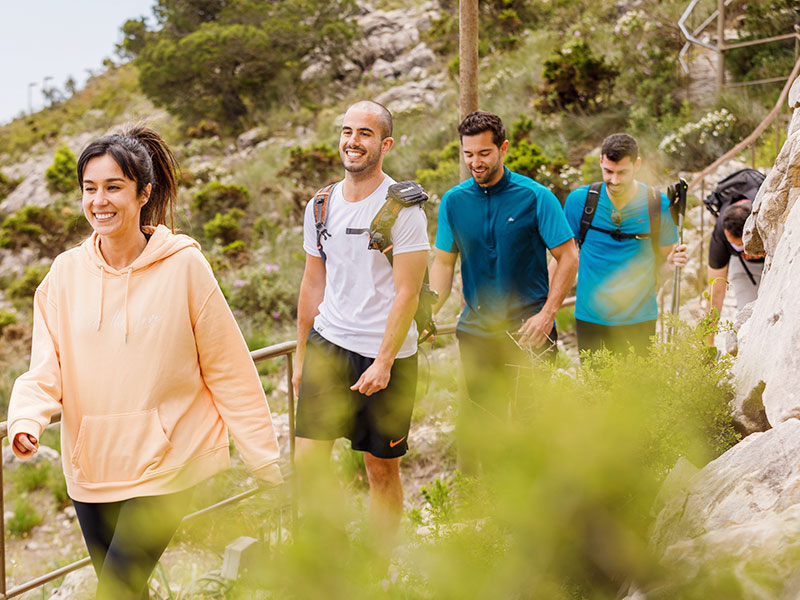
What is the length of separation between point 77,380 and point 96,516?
413 millimetres

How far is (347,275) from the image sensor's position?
289 cm

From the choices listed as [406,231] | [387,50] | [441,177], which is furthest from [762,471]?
[387,50]

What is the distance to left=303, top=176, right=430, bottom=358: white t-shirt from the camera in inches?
112

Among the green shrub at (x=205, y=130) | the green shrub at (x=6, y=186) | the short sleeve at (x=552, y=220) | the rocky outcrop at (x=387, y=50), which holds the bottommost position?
the short sleeve at (x=552, y=220)

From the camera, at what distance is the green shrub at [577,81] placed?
11062 millimetres

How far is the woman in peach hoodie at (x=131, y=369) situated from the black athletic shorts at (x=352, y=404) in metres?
0.71

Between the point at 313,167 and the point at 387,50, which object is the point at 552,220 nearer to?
the point at 313,167

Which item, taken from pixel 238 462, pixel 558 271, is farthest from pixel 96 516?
pixel 238 462

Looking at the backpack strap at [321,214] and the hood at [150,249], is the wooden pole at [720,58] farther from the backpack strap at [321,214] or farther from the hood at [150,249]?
the hood at [150,249]

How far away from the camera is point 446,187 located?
427 inches

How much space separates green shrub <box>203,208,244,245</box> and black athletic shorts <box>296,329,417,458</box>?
10431 mm

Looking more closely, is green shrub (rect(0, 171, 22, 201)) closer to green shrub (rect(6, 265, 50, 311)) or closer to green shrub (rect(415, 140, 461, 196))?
green shrub (rect(6, 265, 50, 311))

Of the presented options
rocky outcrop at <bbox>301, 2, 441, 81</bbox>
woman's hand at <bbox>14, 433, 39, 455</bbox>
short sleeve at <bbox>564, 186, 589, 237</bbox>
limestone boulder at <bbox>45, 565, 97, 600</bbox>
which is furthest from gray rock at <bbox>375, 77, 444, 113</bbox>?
woman's hand at <bbox>14, 433, 39, 455</bbox>

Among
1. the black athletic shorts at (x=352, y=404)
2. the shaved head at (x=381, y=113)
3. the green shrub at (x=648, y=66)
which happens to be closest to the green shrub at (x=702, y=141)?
the green shrub at (x=648, y=66)
